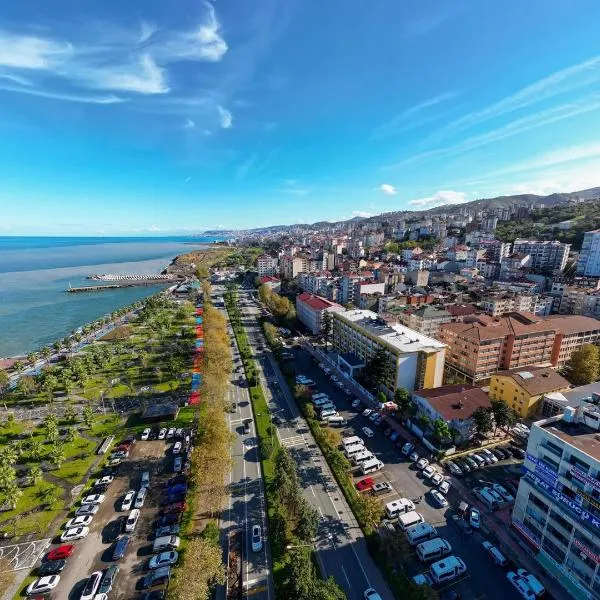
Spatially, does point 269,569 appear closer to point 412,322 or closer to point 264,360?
point 264,360

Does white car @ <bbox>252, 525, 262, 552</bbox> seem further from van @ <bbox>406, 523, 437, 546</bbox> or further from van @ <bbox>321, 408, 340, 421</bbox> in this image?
van @ <bbox>321, 408, 340, 421</bbox>

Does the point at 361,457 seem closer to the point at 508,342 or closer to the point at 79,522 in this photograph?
the point at 79,522

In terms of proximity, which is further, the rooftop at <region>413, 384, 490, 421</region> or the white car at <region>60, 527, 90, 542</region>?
the rooftop at <region>413, 384, 490, 421</region>

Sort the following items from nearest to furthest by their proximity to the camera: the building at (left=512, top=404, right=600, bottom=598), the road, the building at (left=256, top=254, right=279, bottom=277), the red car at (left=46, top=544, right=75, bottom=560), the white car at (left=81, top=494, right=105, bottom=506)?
the building at (left=512, top=404, right=600, bottom=598), the road, the red car at (left=46, top=544, right=75, bottom=560), the white car at (left=81, top=494, right=105, bottom=506), the building at (left=256, top=254, right=279, bottom=277)

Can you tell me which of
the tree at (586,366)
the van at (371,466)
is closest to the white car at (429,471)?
the van at (371,466)

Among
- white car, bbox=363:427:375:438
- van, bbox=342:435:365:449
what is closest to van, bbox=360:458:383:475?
van, bbox=342:435:365:449

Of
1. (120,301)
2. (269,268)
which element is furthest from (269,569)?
(269,268)
